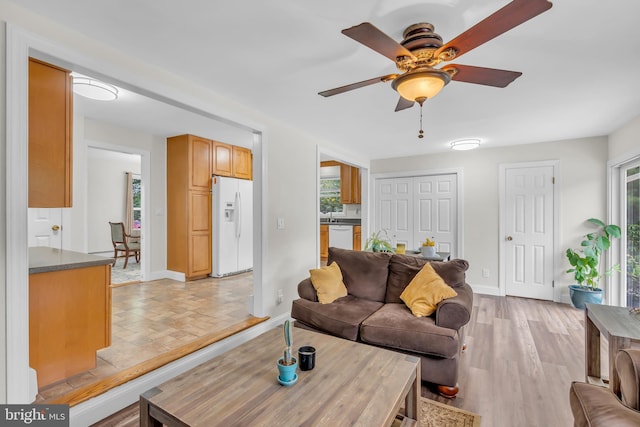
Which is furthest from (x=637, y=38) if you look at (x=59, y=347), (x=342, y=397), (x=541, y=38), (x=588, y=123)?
(x=59, y=347)

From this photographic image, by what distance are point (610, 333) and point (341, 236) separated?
533cm

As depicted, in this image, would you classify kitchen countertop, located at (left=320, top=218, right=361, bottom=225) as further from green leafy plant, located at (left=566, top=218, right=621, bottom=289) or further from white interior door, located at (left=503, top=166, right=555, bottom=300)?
green leafy plant, located at (left=566, top=218, right=621, bottom=289)

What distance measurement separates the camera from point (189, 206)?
4.78m

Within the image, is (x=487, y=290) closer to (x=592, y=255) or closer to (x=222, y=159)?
(x=592, y=255)

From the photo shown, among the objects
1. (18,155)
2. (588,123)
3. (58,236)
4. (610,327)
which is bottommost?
(610,327)

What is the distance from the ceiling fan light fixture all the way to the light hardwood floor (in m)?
1.98

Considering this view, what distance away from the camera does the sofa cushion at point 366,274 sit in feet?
9.57

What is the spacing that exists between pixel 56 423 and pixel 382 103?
3.22 meters

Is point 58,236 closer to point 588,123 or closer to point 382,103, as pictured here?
point 382,103

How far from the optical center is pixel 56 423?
1564mm

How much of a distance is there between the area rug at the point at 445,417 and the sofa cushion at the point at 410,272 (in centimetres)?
95

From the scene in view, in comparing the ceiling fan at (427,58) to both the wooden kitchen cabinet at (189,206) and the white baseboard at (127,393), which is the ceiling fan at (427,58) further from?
the wooden kitchen cabinet at (189,206)

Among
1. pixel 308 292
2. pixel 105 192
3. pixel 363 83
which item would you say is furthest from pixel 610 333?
pixel 105 192

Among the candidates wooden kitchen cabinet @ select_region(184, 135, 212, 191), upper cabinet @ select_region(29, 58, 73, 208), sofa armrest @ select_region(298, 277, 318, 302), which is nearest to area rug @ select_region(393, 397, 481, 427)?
sofa armrest @ select_region(298, 277, 318, 302)
